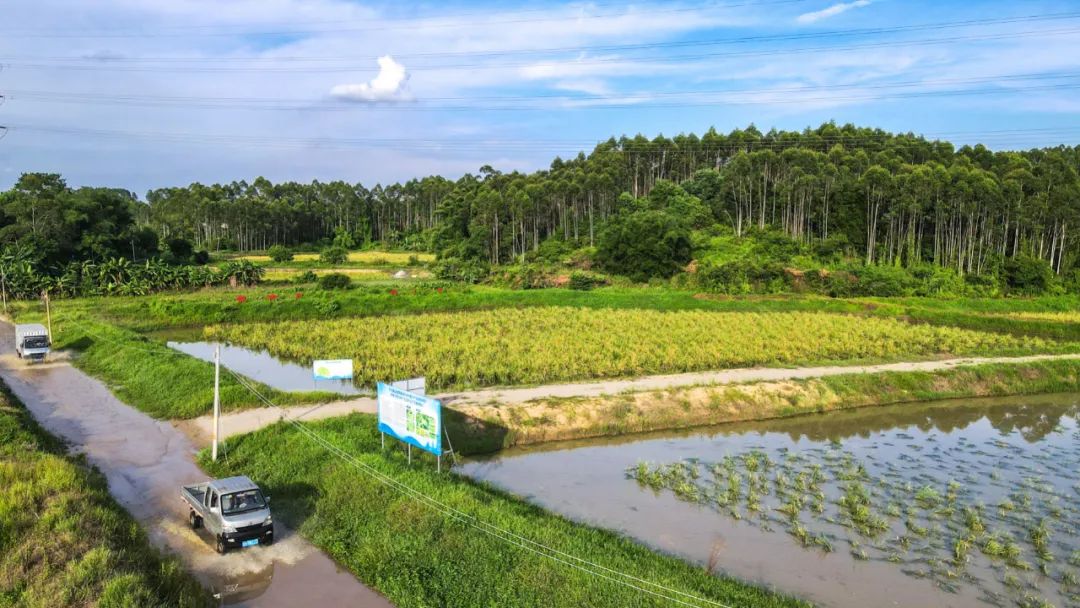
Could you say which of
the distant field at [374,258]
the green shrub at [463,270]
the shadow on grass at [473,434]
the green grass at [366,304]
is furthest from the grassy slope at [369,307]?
the distant field at [374,258]

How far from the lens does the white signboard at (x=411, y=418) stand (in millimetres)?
16156

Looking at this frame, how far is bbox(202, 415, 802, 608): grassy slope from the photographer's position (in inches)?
440

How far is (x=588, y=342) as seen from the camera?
34.0 m

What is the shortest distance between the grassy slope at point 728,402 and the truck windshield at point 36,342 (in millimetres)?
21707

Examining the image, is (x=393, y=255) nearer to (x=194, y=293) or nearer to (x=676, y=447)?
(x=194, y=293)

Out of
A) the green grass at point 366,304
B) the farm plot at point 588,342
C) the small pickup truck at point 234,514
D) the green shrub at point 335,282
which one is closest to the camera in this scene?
the small pickup truck at point 234,514

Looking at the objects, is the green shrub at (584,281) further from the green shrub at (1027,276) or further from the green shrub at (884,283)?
the green shrub at (1027,276)

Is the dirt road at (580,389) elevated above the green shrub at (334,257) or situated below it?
below

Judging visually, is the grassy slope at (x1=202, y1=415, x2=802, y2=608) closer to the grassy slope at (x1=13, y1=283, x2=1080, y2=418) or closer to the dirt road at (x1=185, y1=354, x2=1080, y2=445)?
the dirt road at (x1=185, y1=354, x2=1080, y2=445)

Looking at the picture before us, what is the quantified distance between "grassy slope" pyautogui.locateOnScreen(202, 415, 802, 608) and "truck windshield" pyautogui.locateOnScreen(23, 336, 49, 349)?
19.0 metres

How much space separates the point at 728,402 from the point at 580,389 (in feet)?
17.7

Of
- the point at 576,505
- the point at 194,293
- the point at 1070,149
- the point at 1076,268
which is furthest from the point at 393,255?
the point at 1070,149

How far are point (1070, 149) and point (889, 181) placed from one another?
49.6 m

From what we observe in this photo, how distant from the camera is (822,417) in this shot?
25484 millimetres
